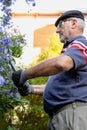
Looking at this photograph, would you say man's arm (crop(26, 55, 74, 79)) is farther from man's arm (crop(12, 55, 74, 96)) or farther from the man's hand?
the man's hand

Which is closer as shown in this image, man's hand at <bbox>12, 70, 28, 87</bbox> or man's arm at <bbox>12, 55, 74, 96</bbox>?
man's arm at <bbox>12, 55, 74, 96</bbox>

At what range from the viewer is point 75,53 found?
3424mm

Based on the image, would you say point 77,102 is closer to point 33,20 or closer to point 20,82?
point 20,82

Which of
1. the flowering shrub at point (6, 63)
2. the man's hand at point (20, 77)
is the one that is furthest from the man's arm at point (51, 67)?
the flowering shrub at point (6, 63)

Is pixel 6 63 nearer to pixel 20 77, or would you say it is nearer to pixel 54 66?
pixel 20 77

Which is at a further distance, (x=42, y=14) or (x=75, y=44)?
(x=42, y=14)

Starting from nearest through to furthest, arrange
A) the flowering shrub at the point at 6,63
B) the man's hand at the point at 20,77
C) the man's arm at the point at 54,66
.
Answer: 1. the man's arm at the point at 54,66
2. the man's hand at the point at 20,77
3. the flowering shrub at the point at 6,63

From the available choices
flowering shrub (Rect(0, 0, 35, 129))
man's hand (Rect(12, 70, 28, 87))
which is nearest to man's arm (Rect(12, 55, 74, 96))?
man's hand (Rect(12, 70, 28, 87))

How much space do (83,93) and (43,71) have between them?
0.47m

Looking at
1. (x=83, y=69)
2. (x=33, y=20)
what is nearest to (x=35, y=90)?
(x=83, y=69)

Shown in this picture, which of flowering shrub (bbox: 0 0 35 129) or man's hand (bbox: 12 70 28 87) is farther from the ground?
man's hand (bbox: 12 70 28 87)

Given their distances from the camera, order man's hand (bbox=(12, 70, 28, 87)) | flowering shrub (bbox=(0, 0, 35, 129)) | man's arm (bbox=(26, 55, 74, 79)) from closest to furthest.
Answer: man's arm (bbox=(26, 55, 74, 79)) → man's hand (bbox=(12, 70, 28, 87)) → flowering shrub (bbox=(0, 0, 35, 129))

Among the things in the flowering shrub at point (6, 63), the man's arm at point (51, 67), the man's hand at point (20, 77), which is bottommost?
the flowering shrub at point (6, 63)

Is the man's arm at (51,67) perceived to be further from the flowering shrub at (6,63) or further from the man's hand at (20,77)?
the flowering shrub at (6,63)
